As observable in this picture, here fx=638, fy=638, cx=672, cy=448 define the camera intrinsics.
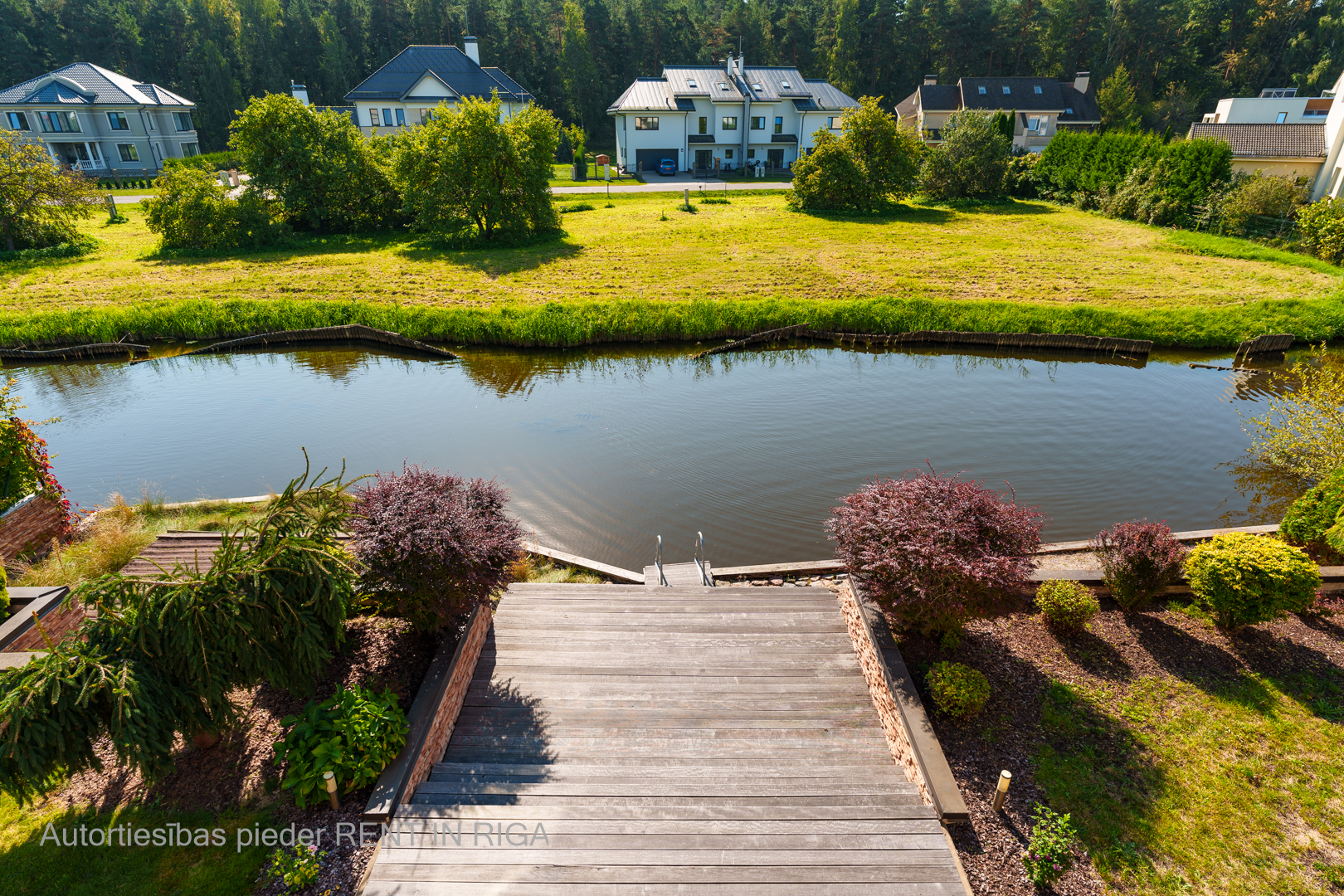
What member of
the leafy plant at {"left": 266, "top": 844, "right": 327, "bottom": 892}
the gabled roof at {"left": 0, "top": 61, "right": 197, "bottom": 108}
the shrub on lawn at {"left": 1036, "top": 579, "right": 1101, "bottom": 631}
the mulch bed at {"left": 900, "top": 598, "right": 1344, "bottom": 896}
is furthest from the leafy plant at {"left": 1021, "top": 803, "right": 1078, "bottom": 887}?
the gabled roof at {"left": 0, "top": 61, "right": 197, "bottom": 108}

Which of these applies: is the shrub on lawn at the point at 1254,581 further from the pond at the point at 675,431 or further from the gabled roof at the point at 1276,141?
the gabled roof at the point at 1276,141

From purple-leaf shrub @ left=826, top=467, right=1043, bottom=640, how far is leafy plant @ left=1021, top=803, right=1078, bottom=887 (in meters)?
2.20

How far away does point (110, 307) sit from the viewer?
73.9ft

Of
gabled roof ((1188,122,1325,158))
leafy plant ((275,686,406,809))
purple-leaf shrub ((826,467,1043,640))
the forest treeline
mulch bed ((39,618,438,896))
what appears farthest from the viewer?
the forest treeline

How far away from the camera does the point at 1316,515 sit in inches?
398

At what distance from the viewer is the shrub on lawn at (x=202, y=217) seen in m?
30.8

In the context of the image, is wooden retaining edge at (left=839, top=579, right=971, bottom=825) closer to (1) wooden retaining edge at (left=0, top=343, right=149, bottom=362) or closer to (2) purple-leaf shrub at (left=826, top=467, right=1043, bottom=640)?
(2) purple-leaf shrub at (left=826, top=467, right=1043, bottom=640)

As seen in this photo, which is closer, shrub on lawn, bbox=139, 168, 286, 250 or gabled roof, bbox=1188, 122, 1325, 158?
shrub on lawn, bbox=139, 168, 286, 250

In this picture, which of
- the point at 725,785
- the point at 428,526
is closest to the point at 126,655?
the point at 428,526

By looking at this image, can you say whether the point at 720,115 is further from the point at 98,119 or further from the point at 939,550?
the point at 939,550

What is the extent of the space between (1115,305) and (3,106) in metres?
74.1

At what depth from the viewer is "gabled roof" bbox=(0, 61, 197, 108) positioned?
49188 millimetres

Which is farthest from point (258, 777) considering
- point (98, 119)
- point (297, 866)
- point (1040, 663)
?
point (98, 119)

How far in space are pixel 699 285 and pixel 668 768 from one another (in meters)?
22.2
